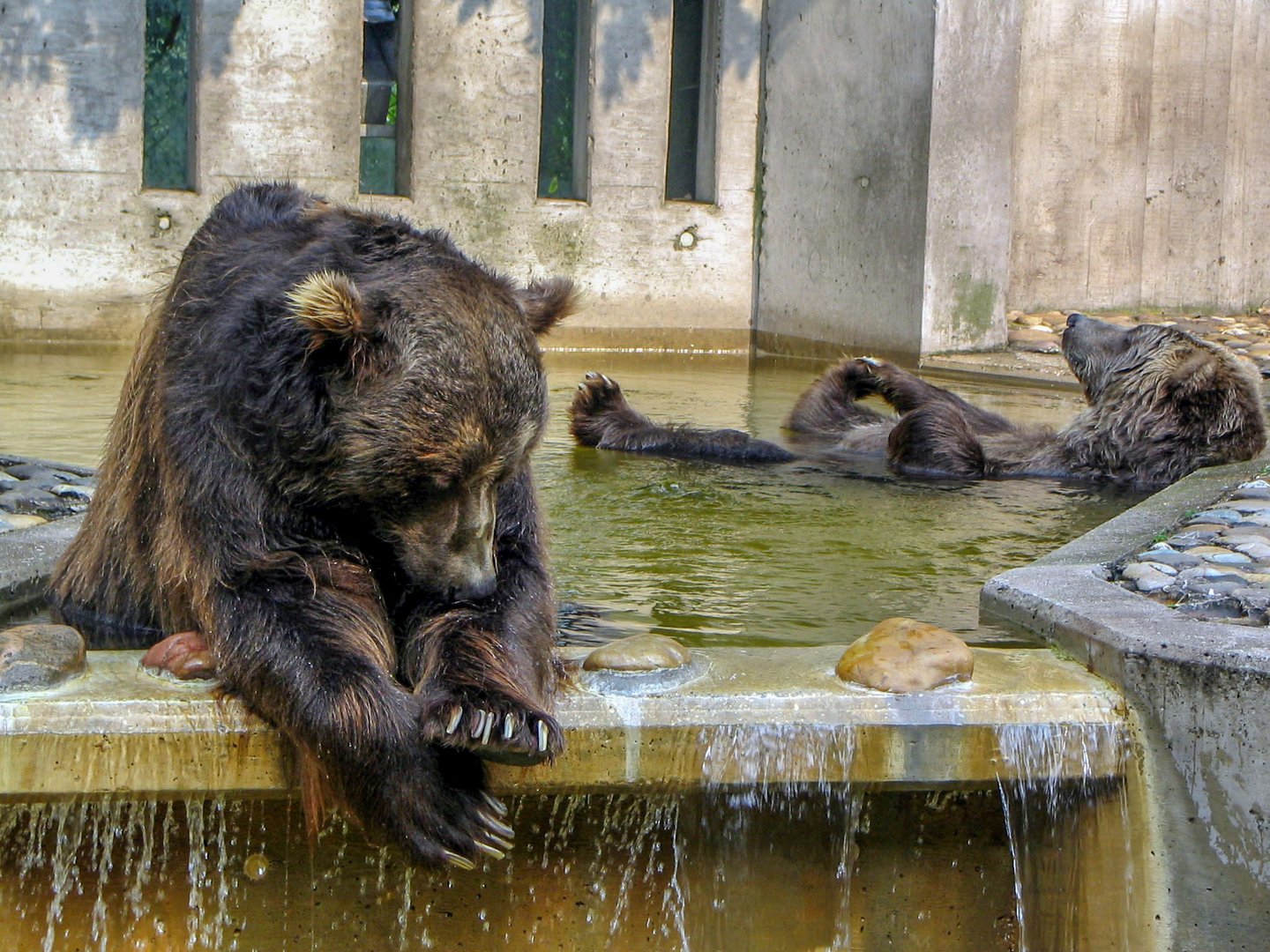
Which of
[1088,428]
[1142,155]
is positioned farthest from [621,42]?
[1088,428]

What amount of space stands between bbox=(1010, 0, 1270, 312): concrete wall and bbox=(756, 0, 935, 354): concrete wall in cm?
132

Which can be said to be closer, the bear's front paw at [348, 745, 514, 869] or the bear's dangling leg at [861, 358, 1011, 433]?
the bear's front paw at [348, 745, 514, 869]

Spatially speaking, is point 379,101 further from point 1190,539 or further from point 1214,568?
point 1214,568

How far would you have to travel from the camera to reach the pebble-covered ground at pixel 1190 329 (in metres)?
11.4

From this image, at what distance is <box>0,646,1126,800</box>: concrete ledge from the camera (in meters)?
2.84

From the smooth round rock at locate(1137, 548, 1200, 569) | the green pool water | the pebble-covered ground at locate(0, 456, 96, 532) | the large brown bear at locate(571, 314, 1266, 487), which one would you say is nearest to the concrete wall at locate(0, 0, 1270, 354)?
the green pool water

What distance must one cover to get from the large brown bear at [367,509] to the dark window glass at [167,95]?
31.3 feet

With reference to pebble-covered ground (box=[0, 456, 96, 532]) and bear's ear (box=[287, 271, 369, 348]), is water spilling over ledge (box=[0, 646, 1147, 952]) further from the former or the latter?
pebble-covered ground (box=[0, 456, 96, 532])

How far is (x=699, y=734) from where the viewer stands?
9.86 feet

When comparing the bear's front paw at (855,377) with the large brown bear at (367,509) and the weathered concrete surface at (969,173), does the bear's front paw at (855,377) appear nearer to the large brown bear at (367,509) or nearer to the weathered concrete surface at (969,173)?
the weathered concrete surface at (969,173)

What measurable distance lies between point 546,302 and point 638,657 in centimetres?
80

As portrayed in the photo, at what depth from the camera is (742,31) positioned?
12641mm

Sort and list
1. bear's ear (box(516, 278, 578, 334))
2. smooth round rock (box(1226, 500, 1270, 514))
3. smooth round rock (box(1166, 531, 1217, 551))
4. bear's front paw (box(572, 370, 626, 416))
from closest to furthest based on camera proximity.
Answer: bear's ear (box(516, 278, 578, 334)) < smooth round rock (box(1166, 531, 1217, 551)) < smooth round rock (box(1226, 500, 1270, 514)) < bear's front paw (box(572, 370, 626, 416))

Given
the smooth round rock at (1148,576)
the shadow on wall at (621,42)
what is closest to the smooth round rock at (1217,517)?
the smooth round rock at (1148,576)
